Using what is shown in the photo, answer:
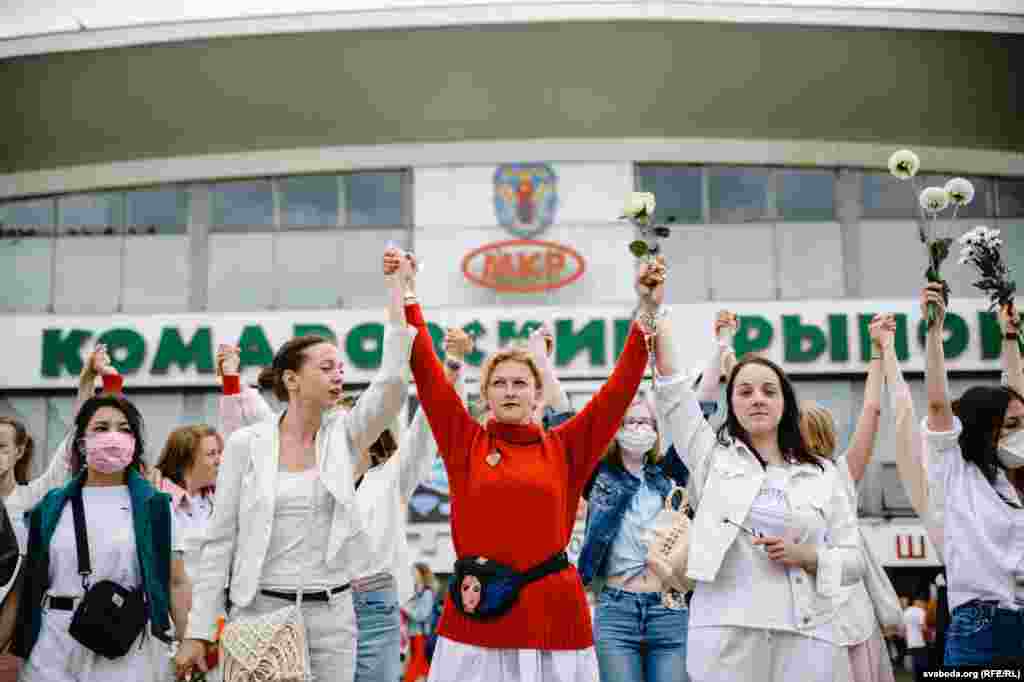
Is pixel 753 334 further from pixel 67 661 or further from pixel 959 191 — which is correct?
pixel 67 661

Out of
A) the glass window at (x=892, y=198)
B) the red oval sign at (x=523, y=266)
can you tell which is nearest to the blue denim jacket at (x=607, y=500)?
the red oval sign at (x=523, y=266)

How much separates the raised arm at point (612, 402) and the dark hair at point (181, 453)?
9.54 ft

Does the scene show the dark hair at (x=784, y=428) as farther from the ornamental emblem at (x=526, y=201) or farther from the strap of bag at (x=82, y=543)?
the ornamental emblem at (x=526, y=201)

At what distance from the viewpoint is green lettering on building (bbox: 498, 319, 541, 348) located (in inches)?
687

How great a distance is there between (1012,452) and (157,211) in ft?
57.1

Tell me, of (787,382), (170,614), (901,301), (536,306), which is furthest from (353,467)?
(901,301)

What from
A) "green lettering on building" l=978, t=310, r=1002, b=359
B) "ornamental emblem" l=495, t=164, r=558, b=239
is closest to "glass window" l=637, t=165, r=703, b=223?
"ornamental emblem" l=495, t=164, r=558, b=239

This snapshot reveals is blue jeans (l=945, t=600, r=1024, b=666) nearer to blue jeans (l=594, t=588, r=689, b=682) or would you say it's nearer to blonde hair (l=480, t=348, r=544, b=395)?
blue jeans (l=594, t=588, r=689, b=682)

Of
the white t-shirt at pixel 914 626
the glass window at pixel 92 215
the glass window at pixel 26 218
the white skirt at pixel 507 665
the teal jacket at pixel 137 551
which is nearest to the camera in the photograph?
the white skirt at pixel 507 665

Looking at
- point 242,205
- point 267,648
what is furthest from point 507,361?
point 242,205

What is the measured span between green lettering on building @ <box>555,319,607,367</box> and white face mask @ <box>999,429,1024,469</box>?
13.1 m

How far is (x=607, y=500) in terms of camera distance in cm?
496

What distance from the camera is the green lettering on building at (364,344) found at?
17.5 meters

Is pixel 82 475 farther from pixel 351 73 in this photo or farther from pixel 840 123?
pixel 840 123
